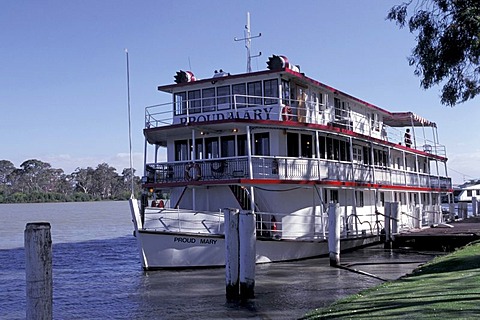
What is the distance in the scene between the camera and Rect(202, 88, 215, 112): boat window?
2503 cm

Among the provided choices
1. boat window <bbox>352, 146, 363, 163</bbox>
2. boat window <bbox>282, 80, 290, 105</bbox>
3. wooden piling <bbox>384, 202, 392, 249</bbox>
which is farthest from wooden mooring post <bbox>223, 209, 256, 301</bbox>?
boat window <bbox>352, 146, 363, 163</bbox>

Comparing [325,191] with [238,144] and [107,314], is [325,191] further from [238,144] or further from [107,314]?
[107,314]

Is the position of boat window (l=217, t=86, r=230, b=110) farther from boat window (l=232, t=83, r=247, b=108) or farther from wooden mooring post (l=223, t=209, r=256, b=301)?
wooden mooring post (l=223, t=209, r=256, b=301)

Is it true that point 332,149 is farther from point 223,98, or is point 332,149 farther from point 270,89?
point 223,98

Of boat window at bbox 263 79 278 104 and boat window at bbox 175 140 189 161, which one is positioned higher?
boat window at bbox 263 79 278 104

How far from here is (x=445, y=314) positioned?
8.34 meters

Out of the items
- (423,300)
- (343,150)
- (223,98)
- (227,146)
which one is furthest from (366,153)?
(423,300)

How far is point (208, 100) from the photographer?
25.2 m

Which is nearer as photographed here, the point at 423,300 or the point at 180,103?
the point at 423,300

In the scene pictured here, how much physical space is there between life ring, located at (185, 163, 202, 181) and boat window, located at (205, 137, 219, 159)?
77.7 inches

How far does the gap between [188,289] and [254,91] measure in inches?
391

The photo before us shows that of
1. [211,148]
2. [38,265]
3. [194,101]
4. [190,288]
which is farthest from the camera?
[194,101]

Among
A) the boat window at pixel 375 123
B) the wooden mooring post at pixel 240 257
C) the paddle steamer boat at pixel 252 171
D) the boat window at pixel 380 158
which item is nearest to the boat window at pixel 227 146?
the paddle steamer boat at pixel 252 171

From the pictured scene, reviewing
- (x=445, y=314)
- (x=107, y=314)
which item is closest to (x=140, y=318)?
(x=107, y=314)
